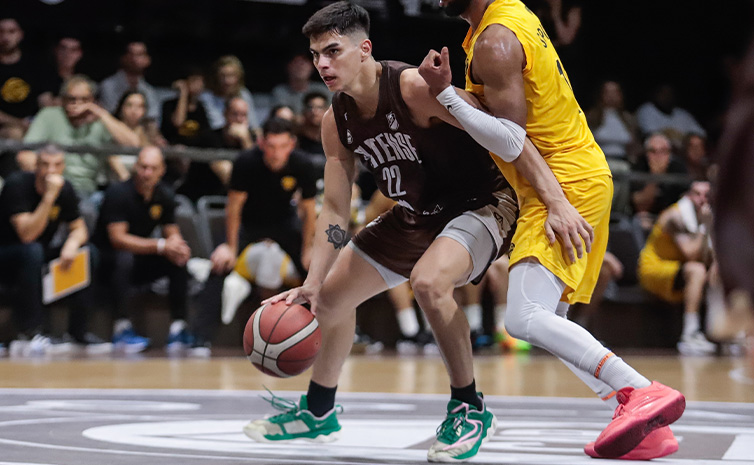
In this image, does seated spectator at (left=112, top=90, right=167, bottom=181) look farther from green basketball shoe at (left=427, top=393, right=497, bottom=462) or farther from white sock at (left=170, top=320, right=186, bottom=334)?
green basketball shoe at (left=427, top=393, right=497, bottom=462)

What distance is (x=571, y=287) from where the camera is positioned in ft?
10.1

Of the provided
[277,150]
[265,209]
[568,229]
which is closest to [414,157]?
[568,229]

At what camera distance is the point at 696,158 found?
915 centimetres

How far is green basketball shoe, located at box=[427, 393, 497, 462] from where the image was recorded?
3.06 meters

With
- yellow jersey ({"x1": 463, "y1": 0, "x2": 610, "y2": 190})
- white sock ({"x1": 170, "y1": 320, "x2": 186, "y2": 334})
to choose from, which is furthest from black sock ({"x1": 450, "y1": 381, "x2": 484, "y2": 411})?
white sock ({"x1": 170, "y1": 320, "x2": 186, "y2": 334})

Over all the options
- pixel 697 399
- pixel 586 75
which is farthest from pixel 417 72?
pixel 586 75

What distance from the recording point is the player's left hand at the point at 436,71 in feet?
9.77

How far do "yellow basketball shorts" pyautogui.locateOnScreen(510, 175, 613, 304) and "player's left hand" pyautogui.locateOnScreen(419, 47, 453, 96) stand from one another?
1.43 ft

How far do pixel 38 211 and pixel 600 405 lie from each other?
14.6 feet

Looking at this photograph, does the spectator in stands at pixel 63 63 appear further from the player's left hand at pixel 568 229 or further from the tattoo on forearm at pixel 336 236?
the player's left hand at pixel 568 229

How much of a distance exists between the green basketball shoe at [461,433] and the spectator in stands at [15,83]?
6047mm

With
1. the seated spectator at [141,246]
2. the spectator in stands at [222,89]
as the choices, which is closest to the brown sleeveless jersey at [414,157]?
the seated spectator at [141,246]

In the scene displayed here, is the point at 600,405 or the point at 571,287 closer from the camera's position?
the point at 571,287

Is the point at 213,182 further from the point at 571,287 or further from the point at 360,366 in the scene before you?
the point at 571,287
